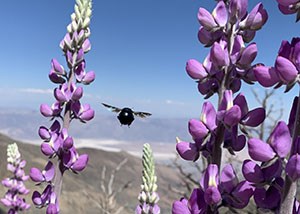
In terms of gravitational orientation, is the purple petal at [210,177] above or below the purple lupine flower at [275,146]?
below

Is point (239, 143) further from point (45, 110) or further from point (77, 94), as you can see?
point (45, 110)

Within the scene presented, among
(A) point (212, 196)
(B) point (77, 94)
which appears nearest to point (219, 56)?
(A) point (212, 196)

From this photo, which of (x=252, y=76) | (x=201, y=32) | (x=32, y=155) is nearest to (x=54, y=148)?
(x=201, y=32)

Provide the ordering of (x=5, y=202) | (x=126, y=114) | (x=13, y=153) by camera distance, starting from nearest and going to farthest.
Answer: (x=126, y=114), (x=5, y=202), (x=13, y=153)

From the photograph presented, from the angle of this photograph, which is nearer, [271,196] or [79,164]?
[271,196]

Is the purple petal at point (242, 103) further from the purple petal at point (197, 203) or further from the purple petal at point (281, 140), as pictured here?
the purple petal at point (197, 203)

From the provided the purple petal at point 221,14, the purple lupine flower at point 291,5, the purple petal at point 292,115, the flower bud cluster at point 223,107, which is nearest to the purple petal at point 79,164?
the flower bud cluster at point 223,107

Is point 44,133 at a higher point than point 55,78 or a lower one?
lower
